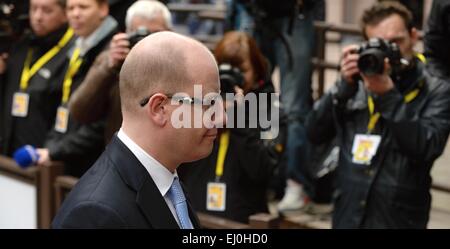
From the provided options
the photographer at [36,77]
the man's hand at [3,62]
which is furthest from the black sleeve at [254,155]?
the man's hand at [3,62]

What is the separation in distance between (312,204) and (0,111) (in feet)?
7.35

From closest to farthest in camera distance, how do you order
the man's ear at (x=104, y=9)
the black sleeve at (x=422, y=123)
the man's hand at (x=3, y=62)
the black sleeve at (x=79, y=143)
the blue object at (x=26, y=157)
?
the black sleeve at (x=422, y=123)
the black sleeve at (x=79, y=143)
the blue object at (x=26, y=157)
the man's ear at (x=104, y=9)
the man's hand at (x=3, y=62)

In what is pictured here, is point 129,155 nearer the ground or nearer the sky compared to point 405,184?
nearer the sky

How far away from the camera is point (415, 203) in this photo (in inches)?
146

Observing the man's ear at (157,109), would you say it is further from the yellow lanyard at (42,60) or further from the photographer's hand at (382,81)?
the yellow lanyard at (42,60)

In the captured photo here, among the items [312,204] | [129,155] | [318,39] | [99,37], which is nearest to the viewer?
[129,155]

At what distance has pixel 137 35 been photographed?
3871 mm

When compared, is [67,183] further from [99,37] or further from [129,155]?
[129,155]

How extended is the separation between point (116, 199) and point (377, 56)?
6.57 feet

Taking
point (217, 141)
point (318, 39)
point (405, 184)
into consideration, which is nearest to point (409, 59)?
point (405, 184)

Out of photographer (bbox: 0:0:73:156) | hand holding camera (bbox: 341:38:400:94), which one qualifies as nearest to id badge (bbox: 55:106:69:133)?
photographer (bbox: 0:0:73:156)

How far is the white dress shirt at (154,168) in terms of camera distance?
2.12m

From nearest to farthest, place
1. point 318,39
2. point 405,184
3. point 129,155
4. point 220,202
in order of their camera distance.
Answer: point 129,155 → point 405,184 → point 220,202 → point 318,39

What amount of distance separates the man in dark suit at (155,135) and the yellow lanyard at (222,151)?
1.71 metres
